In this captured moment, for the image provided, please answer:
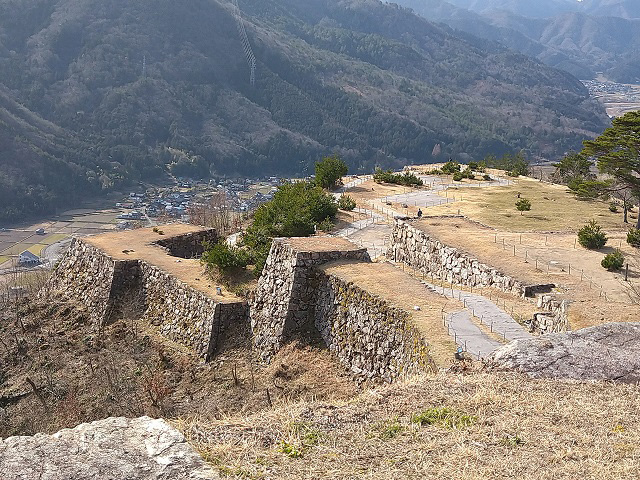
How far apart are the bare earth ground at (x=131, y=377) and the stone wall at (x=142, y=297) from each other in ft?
1.75

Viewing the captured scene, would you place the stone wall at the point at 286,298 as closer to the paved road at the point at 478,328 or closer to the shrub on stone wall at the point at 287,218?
the shrub on stone wall at the point at 287,218

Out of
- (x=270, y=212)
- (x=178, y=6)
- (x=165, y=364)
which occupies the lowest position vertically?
(x=165, y=364)

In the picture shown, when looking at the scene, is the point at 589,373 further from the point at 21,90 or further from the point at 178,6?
the point at 178,6

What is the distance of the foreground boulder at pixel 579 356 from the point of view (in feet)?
33.9

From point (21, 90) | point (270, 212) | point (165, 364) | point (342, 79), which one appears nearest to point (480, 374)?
point (165, 364)

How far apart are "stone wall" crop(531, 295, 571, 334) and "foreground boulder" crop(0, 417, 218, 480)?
1023 cm

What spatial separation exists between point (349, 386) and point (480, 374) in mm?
5534

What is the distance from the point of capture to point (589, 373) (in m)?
10.3

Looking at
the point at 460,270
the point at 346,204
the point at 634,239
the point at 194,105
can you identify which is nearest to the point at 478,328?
the point at 460,270

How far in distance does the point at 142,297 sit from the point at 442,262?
461 inches

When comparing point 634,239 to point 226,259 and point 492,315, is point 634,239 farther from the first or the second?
point 226,259

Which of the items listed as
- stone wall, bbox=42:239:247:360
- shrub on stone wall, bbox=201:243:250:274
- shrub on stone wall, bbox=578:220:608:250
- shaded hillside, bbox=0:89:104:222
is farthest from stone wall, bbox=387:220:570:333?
shaded hillside, bbox=0:89:104:222

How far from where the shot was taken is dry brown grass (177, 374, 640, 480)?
7.31m

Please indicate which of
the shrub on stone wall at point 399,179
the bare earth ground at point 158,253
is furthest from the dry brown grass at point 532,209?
the bare earth ground at point 158,253
